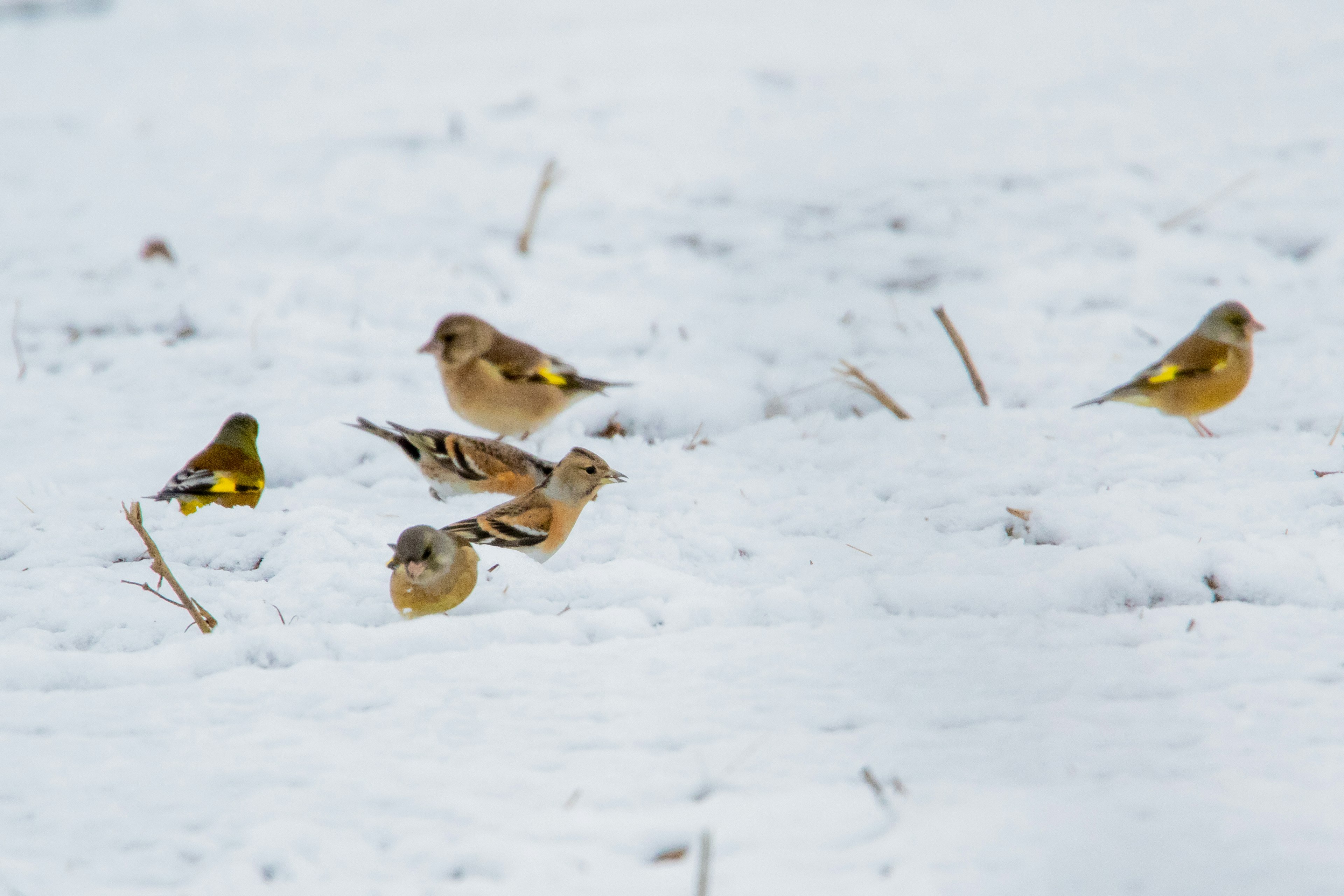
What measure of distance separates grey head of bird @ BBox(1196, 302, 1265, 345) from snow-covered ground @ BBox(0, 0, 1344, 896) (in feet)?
0.86

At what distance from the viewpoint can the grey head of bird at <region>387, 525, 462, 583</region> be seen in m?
3.01

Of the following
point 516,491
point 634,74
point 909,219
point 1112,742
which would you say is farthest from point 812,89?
point 1112,742

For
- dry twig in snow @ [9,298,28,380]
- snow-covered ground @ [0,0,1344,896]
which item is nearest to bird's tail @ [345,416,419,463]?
snow-covered ground @ [0,0,1344,896]

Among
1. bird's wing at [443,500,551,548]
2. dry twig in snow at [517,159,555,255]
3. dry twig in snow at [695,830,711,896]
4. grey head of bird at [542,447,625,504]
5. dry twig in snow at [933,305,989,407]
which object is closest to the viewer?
dry twig in snow at [695,830,711,896]

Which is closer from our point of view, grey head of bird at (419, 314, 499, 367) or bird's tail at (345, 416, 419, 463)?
bird's tail at (345, 416, 419, 463)

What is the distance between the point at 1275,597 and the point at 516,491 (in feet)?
9.04

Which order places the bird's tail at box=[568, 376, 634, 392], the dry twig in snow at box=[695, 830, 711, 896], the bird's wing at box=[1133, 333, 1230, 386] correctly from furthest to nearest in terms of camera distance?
1. the bird's tail at box=[568, 376, 634, 392]
2. the bird's wing at box=[1133, 333, 1230, 386]
3. the dry twig in snow at box=[695, 830, 711, 896]

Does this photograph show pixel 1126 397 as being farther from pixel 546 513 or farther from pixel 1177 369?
pixel 546 513

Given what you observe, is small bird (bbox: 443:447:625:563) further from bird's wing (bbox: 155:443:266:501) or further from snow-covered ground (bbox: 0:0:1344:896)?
bird's wing (bbox: 155:443:266:501)

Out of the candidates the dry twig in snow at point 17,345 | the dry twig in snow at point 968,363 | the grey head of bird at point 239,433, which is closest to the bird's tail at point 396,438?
the grey head of bird at point 239,433

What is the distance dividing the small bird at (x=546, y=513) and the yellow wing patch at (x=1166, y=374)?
231 centimetres

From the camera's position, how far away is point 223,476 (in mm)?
3855

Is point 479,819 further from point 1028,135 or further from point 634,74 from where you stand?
point 634,74

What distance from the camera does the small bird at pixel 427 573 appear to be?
3.02m
